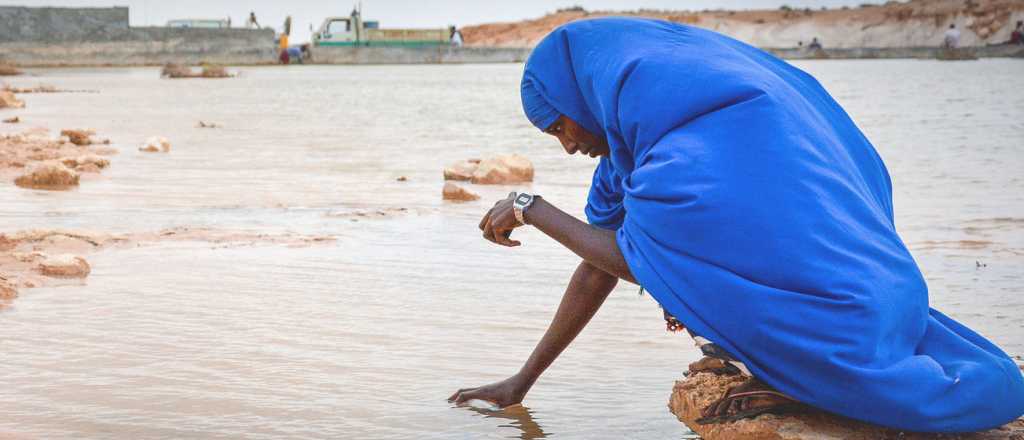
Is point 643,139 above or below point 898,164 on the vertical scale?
above

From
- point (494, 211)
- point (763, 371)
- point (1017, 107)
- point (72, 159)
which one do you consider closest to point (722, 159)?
point (763, 371)

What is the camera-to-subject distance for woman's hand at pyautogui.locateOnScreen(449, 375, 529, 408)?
10.2ft

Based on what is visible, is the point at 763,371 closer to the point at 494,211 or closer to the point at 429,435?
the point at 494,211

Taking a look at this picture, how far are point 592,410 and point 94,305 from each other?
1773 mm

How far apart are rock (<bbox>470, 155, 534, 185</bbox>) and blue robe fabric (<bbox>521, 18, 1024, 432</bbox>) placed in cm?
585

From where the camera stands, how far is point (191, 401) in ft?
10.2

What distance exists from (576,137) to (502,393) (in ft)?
2.48

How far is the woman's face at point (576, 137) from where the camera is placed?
104 inches

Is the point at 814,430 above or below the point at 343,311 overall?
above

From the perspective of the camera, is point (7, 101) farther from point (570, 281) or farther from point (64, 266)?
point (570, 281)

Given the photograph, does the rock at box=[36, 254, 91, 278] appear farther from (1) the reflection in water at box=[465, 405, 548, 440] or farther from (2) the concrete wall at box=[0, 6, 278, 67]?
(2) the concrete wall at box=[0, 6, 278, 67]

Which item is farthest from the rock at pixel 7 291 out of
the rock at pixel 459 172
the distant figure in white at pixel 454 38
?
the distant figure in white at pixel 454 38

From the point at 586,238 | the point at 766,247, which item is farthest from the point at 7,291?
the point at 766,247

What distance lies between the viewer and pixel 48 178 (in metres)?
7.49
